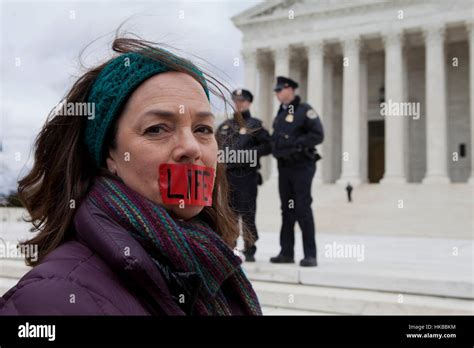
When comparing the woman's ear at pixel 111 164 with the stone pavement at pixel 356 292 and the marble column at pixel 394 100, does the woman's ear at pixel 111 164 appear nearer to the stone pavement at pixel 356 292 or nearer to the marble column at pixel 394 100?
the stone pavement at pixel 356 292

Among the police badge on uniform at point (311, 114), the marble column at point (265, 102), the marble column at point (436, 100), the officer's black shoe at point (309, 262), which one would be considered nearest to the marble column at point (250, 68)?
the marble column at point (265, 102)

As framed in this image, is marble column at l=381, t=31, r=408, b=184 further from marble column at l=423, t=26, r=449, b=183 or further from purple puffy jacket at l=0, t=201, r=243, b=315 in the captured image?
purple puffy jacket at l=0, t=201, r=243, b=315

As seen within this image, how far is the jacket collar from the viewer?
48.7 inches

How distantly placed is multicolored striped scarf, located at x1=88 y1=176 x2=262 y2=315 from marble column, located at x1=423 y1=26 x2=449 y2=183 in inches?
1333

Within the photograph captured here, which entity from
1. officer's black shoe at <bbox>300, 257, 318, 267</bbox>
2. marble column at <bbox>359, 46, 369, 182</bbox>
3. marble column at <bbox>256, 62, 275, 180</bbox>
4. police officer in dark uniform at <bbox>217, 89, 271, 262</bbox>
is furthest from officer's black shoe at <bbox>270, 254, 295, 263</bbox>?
marble column at <bbox>256, 62, 275, 180</bbox>

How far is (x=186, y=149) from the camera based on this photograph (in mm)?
1464

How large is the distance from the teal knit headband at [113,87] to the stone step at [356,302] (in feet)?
13.6

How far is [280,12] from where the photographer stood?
37469mm

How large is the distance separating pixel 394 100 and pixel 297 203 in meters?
29.7

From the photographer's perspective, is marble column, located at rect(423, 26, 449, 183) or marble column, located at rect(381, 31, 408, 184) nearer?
marble column, located at rect(423, 26, 449, 183)

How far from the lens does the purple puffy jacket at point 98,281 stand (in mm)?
1102

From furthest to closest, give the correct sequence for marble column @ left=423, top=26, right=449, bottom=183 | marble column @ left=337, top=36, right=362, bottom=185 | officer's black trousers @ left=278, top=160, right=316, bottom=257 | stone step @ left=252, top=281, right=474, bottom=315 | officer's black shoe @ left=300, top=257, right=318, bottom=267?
marble column @ left=337, top=36, right=362, bottom=185 < marble column @ left=423, top=26, right=449, bottom=183 < officer's black trousers @ left=278, top=160, right=316, bottom=257 < officer's black shoe @ left=300, top=257, right=318, bottom=267 < stone step @ left=252, top=281, right=474, bottom=315

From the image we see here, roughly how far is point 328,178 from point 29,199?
125 feet

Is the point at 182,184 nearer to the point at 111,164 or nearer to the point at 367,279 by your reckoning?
the point at 111,164
